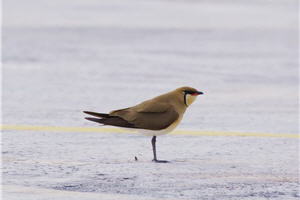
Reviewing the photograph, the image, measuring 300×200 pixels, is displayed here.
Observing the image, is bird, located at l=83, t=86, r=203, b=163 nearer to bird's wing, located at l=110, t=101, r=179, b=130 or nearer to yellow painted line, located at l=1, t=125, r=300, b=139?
bird's wing, located at l=110, t=101, r=179, b=130

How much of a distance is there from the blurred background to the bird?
8.09 ft

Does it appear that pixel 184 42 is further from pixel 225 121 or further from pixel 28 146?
pixel 28 146

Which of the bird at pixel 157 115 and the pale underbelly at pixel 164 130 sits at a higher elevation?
the bird at pixel 157 115

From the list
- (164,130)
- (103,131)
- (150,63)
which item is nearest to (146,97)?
(103,131)

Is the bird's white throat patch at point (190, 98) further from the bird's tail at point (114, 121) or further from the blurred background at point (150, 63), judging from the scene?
the blurred background at point (150, 63)

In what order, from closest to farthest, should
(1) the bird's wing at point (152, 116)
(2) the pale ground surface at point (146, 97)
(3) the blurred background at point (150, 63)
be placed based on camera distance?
1. (2) the pale ground surface at point (146, 97)
2. (1) the bird's wing at point (152, 116)
3. (3) the blurred background at point (150, 63)

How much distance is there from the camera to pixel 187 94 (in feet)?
26.0

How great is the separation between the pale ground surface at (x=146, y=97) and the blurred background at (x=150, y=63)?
3cm

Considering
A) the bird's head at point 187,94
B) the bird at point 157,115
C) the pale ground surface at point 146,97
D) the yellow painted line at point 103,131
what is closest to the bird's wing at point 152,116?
the bird at point 157,115

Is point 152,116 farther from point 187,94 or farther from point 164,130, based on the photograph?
point 187,94

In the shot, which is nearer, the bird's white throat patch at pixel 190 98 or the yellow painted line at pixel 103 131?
the bird's white throat patch at pixel 190 98

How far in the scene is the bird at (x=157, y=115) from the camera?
7882 mm

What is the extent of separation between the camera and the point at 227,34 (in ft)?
71.3

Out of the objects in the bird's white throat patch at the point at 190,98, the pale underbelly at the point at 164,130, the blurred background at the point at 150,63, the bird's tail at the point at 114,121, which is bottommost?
the pale underbelly at the point at 164,130
